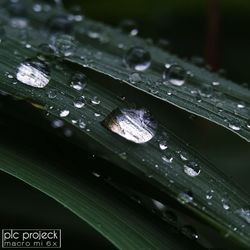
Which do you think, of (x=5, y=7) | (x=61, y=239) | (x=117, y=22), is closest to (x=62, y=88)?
(x=61, y=239)

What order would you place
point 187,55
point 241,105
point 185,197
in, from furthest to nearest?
point 187,55, point 241,105, point 185,197

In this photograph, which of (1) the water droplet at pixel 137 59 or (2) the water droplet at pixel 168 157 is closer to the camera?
(2) the water droplet at pixel 168 157

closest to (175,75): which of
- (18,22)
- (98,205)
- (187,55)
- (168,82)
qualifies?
(168,82)

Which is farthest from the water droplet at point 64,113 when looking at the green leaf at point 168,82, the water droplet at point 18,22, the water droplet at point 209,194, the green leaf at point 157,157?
the water droplet at point 18,22

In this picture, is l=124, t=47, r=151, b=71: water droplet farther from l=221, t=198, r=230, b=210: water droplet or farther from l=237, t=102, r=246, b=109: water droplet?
l=221, t=198, r=230, b=210: water droplet

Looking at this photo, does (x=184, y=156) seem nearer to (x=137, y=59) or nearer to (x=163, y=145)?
(x=163, y=145)

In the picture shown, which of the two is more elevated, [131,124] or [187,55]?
[187,55]

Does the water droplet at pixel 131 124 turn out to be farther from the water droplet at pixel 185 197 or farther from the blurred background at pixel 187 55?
the blurred background at pixel 187 55

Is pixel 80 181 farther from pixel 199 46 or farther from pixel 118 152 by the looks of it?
pixel 199 46
